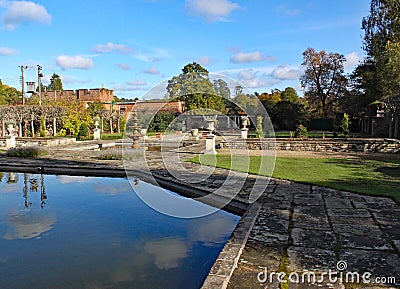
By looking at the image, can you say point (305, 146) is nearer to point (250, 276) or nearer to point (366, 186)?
point (366, 186)

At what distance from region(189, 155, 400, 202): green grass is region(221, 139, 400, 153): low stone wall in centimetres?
319

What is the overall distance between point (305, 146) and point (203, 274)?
1131 cm

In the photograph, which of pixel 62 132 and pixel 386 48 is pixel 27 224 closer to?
pixel 386 48

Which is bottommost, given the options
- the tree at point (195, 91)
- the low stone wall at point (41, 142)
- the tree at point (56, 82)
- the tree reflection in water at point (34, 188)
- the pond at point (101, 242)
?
the pond at point (101, 242)

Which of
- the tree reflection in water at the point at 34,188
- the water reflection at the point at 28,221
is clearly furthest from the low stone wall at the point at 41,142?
the water reflection at the point at 28,221

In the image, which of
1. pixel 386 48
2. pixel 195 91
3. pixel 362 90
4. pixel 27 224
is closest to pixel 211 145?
Answer: pixel 195 91

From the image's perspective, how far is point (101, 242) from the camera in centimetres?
396

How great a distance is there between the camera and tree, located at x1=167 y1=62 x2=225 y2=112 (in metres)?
11.0

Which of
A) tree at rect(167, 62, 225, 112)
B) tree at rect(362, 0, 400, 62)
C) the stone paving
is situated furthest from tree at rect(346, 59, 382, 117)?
the stone paving

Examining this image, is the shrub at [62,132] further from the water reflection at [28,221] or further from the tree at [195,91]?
the water reflection at [28,221]

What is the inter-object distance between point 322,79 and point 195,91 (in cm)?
1851

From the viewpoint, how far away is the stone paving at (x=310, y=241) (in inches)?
102

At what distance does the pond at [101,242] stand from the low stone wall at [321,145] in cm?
851

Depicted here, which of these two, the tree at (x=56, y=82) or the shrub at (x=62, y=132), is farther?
the tree at (x=56, y=82)
